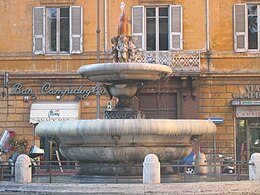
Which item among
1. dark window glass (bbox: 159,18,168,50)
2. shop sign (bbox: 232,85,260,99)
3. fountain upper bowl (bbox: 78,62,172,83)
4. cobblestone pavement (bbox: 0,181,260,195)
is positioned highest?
dark window glass (bbox: 159,18,168,50)

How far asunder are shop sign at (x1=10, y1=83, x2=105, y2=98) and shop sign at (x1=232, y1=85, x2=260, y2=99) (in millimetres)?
6571

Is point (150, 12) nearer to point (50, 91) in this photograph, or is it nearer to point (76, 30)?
point (76, 30)

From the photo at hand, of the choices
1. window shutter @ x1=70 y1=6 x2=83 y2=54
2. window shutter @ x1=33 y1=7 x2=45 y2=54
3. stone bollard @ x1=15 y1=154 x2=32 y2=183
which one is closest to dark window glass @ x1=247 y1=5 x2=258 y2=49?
window shutter @ x1=70 y1=6 x2=83 y2=54

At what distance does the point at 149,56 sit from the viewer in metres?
31.3

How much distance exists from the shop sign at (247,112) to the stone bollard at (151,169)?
17850 mm

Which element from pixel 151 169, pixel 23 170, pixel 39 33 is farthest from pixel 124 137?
pixel 39 33

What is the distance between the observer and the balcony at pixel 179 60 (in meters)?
31.2

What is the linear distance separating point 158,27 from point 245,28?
158 inches

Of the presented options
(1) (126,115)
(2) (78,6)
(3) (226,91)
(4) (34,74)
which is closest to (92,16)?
(2) (78,6)

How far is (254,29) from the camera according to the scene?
32312 millimetres

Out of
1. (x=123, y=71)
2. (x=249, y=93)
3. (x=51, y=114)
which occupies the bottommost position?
(x=51, y=114)

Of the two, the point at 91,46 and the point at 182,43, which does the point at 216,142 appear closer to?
the point at 182,43

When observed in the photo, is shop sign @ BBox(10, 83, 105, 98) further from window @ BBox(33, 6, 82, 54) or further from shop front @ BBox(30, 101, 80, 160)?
window @ BBox(33, 6, 82, 54)

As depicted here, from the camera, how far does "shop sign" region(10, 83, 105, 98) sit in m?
32.4
